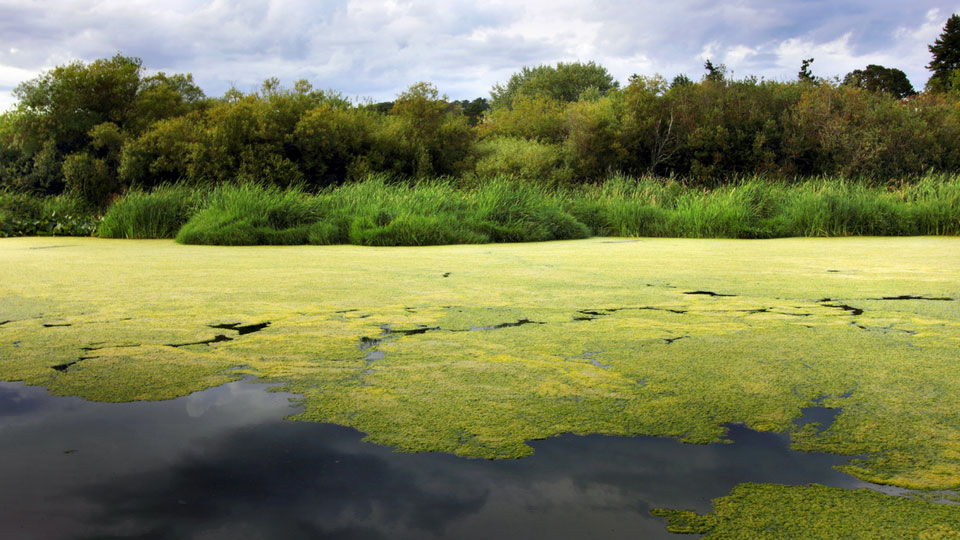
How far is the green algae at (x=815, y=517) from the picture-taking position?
2.60 ft

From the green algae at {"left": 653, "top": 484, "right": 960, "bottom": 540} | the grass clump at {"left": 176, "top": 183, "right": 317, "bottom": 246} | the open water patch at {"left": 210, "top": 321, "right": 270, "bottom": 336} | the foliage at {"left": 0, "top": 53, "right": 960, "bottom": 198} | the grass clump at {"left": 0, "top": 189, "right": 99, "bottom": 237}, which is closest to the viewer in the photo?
the green algae at {"left": 653, "top": 484, "right": 960, "bottom": 540}

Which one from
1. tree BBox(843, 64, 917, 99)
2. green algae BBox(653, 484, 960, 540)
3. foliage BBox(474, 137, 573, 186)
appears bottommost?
green algae BBox(653, 484, 960, 540)

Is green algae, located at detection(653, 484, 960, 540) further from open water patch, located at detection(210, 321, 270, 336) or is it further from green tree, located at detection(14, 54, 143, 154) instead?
green tree, located at detection(14, 54, 143, 154)

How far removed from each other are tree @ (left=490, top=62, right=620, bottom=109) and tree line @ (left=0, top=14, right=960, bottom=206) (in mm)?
12534

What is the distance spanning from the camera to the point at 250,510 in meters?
0.86

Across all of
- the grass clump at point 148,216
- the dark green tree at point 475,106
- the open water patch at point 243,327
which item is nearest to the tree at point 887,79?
the dark green tree at point 475,106

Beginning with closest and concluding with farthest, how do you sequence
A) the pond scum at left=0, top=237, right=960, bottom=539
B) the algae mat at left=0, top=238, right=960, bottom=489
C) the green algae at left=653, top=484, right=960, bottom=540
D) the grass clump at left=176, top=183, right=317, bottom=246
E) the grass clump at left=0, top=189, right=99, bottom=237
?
1. the green algae at left=653, top=484, right=960, bottom=540
2. the pond scum at left=0, top=237, right=960, bottom=539
3. the algae mat at left=0, top=238, right=960, bottom=489
4. the grass clump at left=176, top=183, right=317, bottom=246
5. the grass clump at left=0, top=189, right=99, bottom=237

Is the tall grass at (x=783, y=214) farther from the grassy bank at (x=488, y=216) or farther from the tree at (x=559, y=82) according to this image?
the tree at (x=559, y=82)

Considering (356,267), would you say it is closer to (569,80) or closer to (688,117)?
(688,117)

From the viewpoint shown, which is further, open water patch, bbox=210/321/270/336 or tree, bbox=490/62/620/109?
tree, bbox=490/62/620/109

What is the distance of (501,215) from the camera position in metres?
7.87

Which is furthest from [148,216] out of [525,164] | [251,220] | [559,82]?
[559,82]

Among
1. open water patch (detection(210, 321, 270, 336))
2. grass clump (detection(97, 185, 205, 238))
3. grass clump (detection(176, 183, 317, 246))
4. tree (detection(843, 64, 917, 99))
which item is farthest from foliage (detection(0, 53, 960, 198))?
tree (detection(843, 64, 917, 99))

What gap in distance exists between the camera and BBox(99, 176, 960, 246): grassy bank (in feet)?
23.0
